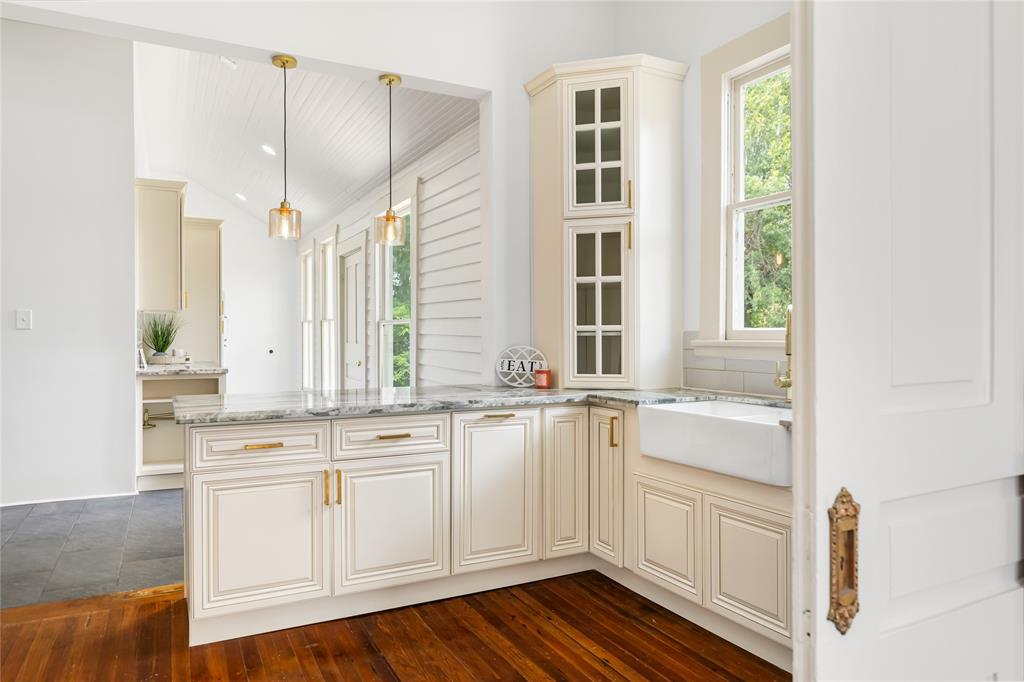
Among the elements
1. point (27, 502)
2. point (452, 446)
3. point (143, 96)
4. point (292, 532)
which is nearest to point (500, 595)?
point (452, 446)

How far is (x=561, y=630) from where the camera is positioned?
2.56 metres

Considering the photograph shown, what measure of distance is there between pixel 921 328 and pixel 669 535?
1992 millimetres

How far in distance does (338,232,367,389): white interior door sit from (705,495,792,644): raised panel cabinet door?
5.08m

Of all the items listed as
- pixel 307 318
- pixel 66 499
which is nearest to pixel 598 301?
pixel 66 499

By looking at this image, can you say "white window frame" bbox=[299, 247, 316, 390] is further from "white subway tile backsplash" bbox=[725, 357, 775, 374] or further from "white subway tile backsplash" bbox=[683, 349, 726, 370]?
"white subway tile backsplash" bbox=[725, 357, 775, 374]

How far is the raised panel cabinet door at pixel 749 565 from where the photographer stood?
215 centimetres

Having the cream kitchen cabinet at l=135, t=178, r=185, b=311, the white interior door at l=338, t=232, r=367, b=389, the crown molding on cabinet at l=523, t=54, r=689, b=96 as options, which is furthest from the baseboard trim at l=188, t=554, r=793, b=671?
the white interior door at l=338, t=232, r=367, b=389

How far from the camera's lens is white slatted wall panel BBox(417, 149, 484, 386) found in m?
4.52

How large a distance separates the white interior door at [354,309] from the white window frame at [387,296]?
51cm

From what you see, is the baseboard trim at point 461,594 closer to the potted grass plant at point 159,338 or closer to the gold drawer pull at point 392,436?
the gold drawer pull at point 392,436

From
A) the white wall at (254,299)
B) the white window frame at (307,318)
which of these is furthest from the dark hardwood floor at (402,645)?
the white wall at (254,299)

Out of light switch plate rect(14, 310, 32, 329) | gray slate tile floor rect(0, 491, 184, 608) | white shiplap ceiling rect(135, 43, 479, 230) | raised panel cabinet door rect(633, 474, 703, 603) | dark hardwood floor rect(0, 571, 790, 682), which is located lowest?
dark hardwood floor rect(0, 571, 790, 682)

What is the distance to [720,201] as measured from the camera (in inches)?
122

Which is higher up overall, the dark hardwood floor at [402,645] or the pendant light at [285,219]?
the pendant light at [285,219]
